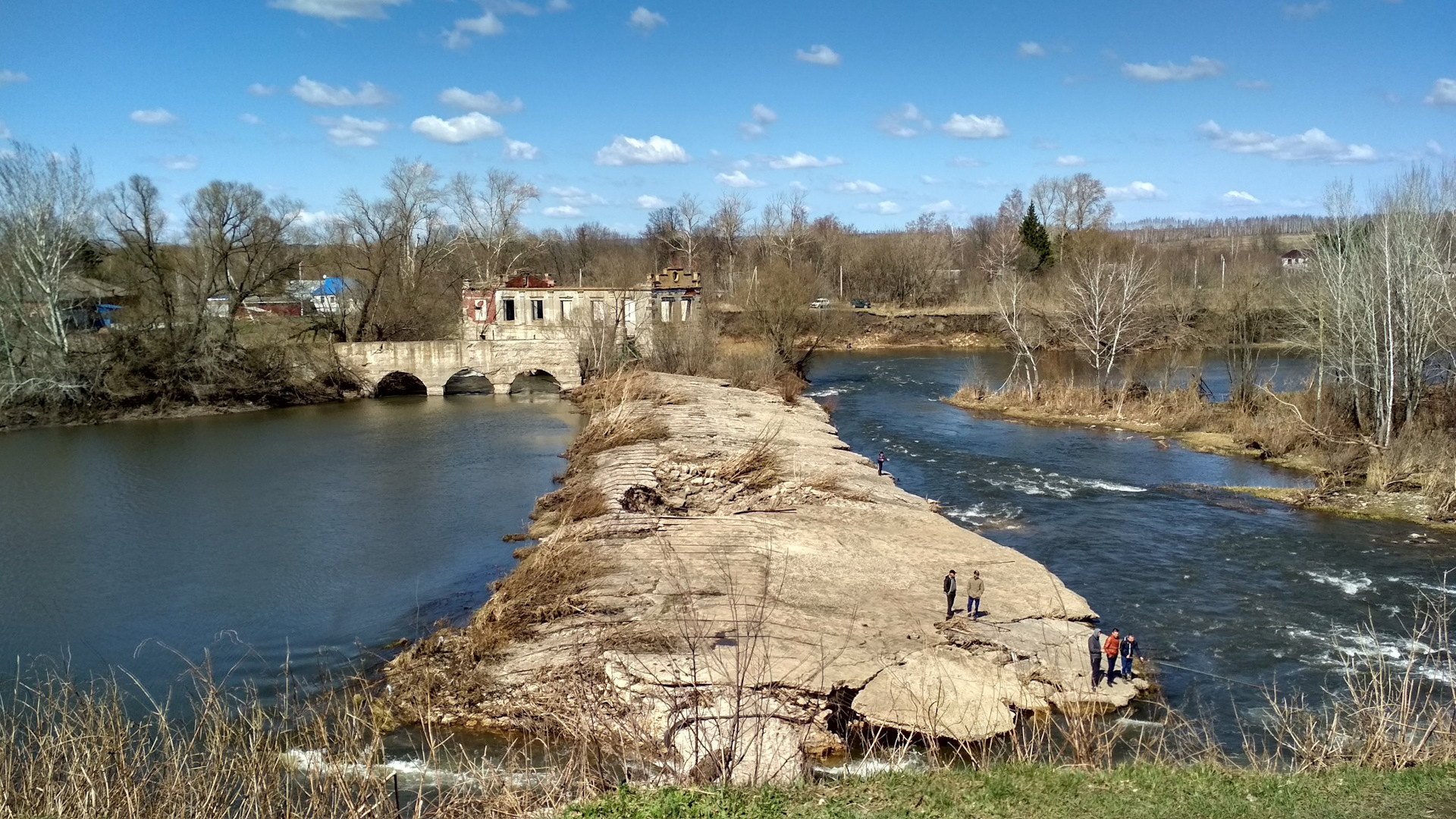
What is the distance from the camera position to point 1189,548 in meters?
22.0

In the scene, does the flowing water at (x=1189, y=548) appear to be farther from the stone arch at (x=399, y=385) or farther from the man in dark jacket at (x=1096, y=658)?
the stone arch at (x=399, y=385)

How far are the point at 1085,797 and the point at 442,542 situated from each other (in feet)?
58.5

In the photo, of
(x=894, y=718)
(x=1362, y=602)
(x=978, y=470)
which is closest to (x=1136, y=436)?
(x=978, y=470)

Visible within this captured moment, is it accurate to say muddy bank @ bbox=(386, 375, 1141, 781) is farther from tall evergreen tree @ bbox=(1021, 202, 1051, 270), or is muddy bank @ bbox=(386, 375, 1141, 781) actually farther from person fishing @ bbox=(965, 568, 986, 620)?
tall evergreen tree @ bbox=(1021, 202, 1051, 270)

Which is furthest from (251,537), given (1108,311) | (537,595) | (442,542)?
(1108,311)

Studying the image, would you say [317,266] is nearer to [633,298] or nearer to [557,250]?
[633,298]

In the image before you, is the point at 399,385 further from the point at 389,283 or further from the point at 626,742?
the point at 626,742

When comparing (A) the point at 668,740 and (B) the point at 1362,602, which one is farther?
(B) the point at 1362,602

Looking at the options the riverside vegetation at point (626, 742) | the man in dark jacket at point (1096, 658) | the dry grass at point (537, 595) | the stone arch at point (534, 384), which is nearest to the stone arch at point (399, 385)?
the stone arch at point (534, 384)

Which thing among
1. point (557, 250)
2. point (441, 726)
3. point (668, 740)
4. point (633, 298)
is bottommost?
point (441, 726)

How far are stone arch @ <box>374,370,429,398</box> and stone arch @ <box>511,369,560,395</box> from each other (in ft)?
16.7

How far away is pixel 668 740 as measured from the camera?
940cm

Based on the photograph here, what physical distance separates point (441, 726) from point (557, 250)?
350 feet

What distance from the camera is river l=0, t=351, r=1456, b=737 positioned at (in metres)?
17.0
